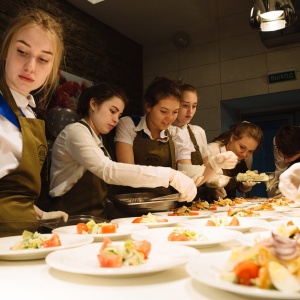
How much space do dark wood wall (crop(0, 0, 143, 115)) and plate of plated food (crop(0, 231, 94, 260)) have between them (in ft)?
10.8

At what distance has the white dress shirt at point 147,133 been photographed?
264 cm

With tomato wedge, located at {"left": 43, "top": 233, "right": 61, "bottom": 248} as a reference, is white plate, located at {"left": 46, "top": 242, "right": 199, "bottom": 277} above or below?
below

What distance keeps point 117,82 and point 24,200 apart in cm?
422

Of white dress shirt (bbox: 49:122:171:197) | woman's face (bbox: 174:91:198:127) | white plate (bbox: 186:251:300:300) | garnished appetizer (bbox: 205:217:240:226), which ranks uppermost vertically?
woman's face (bbox: 174:91:198:127)

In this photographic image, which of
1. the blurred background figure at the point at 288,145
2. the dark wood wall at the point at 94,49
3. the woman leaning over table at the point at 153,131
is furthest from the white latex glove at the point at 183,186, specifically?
the dark wood wall at the point at 94,49

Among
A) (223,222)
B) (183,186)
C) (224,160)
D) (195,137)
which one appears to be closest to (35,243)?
(223,222)

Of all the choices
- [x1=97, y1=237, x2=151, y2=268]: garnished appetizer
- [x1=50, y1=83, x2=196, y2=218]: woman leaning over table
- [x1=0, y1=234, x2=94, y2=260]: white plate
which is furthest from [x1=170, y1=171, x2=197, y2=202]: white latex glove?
[x1=97, y1=237, x2=151, y2=268]: garnished appetizer

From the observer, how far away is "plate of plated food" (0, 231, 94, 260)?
0.90m

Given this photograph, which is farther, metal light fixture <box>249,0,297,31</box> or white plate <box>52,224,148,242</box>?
metal light fixture <box>249,0,297,31</box>

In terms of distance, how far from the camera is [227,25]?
576 centimetres

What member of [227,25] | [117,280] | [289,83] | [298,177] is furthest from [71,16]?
[117,280]

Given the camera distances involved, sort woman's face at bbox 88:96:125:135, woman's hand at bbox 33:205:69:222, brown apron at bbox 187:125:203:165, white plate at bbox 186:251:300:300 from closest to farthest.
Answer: white plate at bbox 186:251:300:300, woman's hand at bbox 33:205:69:222, woman's face at bbox 88:96:125:135, brown apron at bbox 187:125:203:165

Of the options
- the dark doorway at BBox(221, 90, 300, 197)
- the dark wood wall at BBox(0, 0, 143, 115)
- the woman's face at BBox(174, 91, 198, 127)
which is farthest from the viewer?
the dark doorway at BBox(221, 90, 300, 197)

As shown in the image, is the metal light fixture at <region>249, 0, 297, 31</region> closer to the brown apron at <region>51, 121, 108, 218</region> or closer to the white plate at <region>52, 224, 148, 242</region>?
the brown apron at <region>51, 121, 108, 218</region>
